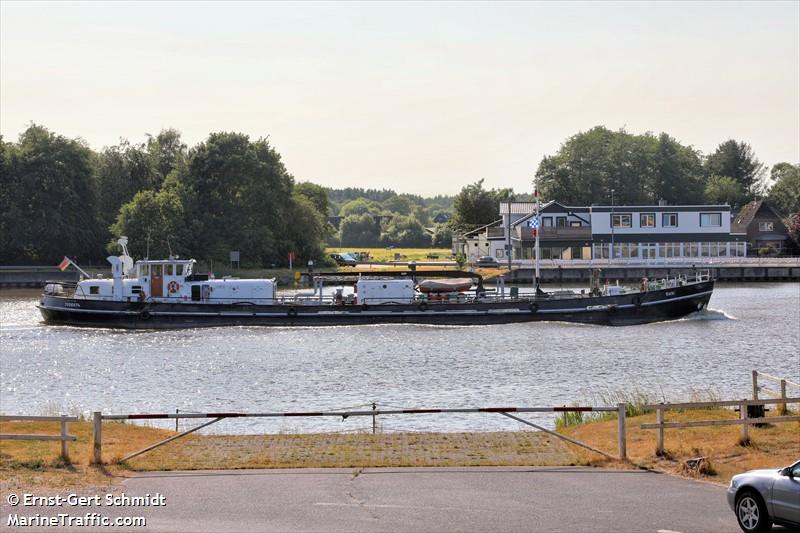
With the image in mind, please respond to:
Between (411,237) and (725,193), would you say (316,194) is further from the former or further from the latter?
(725,193)

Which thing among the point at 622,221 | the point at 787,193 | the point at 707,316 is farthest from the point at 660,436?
the point at 787,193

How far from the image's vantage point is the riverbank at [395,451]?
62.3ft

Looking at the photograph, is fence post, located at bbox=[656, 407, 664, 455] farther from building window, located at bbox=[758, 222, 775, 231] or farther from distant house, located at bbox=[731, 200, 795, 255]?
building window, located at bbox=[758, 222, 775, 231]

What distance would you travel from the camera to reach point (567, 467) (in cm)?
1952

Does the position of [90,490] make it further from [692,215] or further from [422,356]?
[692,215]

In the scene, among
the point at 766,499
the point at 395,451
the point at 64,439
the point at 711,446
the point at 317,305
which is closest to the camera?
the point at 766,499

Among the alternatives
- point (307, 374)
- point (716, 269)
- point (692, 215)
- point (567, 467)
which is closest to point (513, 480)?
point (567, 467)

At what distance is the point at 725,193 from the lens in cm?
16175

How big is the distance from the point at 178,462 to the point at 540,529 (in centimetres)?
899

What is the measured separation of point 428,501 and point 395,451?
18.7 feet

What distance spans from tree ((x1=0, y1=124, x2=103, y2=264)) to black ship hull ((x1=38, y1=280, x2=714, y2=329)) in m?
49.1

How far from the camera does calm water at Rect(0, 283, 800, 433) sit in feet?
113

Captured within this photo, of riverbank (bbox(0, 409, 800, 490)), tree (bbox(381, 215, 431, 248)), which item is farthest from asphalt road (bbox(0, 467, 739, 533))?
tree (bbox(381, 215, 431, 248))

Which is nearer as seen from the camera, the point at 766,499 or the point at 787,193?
the point at 766,499
